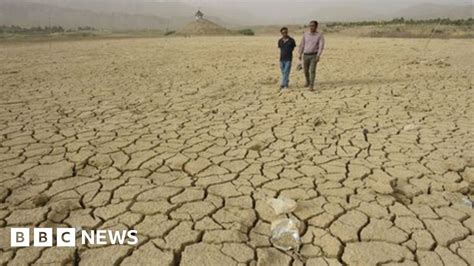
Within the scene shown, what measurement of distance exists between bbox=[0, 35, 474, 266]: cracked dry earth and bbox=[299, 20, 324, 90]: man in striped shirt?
54cm

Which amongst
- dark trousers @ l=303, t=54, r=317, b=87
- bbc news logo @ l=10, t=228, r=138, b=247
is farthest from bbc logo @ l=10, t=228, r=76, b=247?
dark trousers @ l=303, t=54, r=317, b=87

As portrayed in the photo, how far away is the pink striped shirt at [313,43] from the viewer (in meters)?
6.22

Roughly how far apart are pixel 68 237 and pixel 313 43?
5.10 metres

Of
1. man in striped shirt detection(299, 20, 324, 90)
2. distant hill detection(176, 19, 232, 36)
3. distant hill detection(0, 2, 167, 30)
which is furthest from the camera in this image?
distant hill detection(0, 2, 167, 30)

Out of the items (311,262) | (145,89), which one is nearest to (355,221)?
(311,262)

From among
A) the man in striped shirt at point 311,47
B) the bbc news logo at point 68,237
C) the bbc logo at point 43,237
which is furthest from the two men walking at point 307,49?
the bbc logo at point 43,237

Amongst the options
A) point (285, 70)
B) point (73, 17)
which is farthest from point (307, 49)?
point (73, 17)

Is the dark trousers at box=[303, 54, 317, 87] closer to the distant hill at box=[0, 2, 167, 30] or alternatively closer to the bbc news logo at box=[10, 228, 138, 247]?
the bbc news logo at box=[10, 228, 138, 247]

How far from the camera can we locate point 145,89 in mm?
7160

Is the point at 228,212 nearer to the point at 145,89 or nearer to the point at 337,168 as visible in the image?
the point at 337,168

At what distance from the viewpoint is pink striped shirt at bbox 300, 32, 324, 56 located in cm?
622

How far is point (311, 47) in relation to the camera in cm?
632

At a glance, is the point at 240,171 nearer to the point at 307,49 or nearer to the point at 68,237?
the point at 68,237

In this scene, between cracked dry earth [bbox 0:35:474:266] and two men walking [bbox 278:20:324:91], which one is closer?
cracked dry earth [bbox 0:35:474:266]
